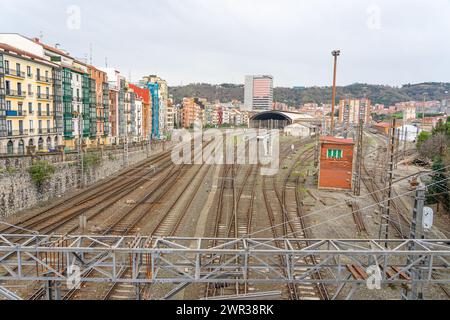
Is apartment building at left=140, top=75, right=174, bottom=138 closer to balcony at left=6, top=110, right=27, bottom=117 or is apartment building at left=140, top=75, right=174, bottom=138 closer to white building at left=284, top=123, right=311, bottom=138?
white building at left=284, top=123, right=311, bottom=138

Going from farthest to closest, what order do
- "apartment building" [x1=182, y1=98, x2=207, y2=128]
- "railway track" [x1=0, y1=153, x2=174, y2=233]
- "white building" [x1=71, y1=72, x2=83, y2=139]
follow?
"apartment building" [x1=182, y1=98, x2=207, y2=128]
"white building" [x1=71, y1=72, x2=83, y2=139]
"railway track" [x1=0, y1=153, x2=174, y2=233]

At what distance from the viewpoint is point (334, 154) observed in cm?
2939

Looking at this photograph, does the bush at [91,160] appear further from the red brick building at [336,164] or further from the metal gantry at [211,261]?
the metal gantry at [211,261]

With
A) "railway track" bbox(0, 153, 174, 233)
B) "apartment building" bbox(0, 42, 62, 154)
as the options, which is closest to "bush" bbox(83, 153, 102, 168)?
"railway track" bbox(0, 153, 174, 233)

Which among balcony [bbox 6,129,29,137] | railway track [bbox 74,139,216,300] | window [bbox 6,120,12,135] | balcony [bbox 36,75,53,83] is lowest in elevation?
railway track [bbox 74,139,216,300]

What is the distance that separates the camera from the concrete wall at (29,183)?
20969 mm

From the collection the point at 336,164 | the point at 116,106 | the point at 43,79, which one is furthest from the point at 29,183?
the point at 116,106

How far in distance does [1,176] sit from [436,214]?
2546cm

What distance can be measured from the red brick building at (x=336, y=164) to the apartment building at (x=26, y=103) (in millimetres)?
21348

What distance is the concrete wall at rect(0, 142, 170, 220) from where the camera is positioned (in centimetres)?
2097

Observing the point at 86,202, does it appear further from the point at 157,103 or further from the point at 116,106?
the point at 157,103

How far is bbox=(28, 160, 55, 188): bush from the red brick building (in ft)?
63.6

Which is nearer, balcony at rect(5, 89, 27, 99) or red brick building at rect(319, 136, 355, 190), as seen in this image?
red brick building at rect(319, 136, 355, 190)
